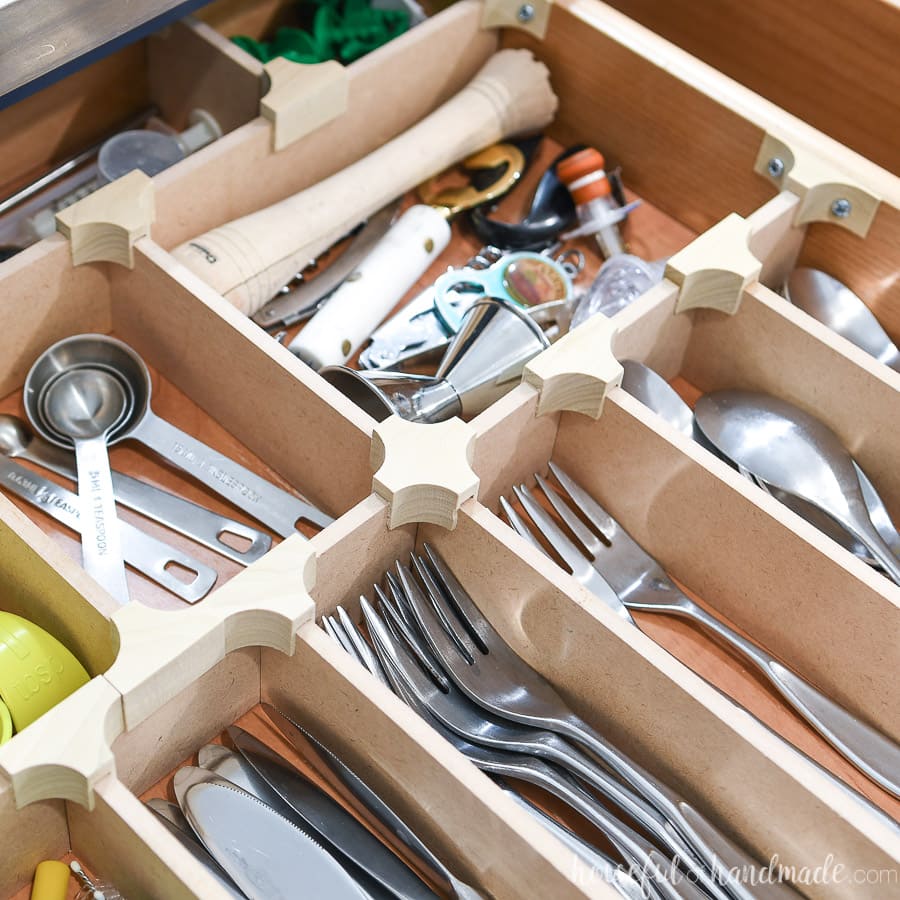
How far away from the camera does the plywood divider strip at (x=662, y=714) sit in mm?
768

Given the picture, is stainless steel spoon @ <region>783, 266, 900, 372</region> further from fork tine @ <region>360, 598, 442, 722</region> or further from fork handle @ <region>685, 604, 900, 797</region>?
fork tine @ <region>360, 598, 442, 722</region>

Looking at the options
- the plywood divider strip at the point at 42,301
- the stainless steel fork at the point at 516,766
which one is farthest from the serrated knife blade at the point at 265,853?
the plywood divider strip at the point at 42,301

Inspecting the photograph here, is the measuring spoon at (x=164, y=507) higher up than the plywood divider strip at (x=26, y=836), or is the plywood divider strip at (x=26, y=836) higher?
the measuring spoon at (x=164, y=507)

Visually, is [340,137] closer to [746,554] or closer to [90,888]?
[746,554]

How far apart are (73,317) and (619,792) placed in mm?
605

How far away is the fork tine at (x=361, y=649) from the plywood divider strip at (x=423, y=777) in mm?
48

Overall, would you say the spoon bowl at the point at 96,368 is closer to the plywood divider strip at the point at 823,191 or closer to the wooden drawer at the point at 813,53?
the plywood divider strip at the point at 823,191

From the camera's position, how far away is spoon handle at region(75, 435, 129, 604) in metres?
0.93

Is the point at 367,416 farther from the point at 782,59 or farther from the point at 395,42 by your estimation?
the point at 782,59

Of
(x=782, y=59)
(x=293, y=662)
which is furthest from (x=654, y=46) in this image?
(x=293, y=662)

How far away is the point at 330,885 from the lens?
0.75 meters

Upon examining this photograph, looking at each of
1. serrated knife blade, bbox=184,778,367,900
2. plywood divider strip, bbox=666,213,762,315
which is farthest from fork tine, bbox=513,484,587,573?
serrated knife blade, bbox=184,778,367,900

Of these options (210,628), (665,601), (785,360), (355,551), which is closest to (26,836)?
(210,628)

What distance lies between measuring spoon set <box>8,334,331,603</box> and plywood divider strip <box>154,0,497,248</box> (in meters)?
0.14
